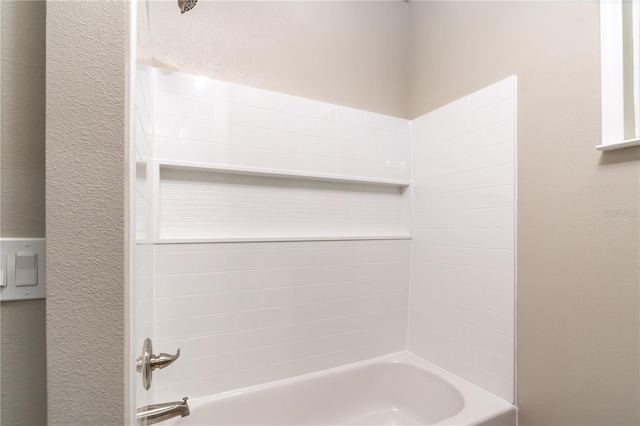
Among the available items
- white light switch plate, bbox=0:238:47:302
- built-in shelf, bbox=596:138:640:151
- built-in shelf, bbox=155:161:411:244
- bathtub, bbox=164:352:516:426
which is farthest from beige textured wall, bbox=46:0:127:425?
built-in shelf, bbox=596:138:640:151

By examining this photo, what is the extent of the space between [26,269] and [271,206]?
45.6 inches

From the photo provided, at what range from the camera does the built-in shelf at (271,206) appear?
1.46 meters

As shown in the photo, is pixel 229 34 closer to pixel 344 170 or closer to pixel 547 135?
pixel 344 170

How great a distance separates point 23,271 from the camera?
22.3 inches

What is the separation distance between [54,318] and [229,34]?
1575 mm

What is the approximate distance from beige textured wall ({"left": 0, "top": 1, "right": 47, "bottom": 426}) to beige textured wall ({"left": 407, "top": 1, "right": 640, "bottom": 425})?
167 centimetres

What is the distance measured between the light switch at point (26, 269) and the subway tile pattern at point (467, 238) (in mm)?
1682

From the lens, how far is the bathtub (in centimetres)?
143

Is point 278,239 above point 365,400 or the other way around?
above

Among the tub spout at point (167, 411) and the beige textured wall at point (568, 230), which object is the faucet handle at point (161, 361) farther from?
the beige textured wall at point (568, 230)

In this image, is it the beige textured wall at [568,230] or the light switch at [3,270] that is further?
the beige textured wall at [568,230]

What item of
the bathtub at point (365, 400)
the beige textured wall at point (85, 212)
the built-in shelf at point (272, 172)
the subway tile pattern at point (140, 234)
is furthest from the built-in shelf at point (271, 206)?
the beige textured wall at point (85, 212)

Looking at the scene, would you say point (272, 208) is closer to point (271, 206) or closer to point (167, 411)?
point (271, 206)

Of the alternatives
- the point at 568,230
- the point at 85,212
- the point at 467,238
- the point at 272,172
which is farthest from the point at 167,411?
the point at 568,230
